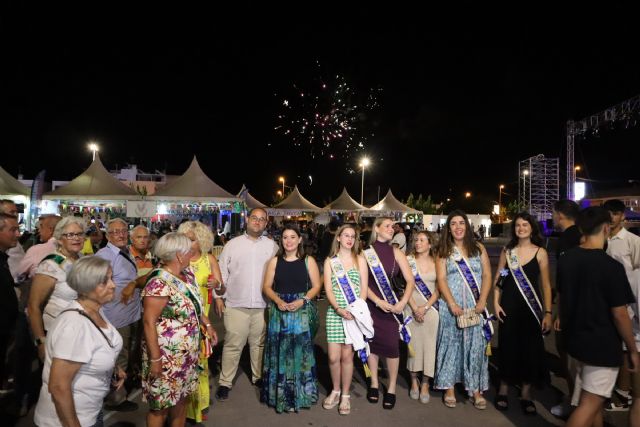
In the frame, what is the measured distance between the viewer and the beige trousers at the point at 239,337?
4.52 metres

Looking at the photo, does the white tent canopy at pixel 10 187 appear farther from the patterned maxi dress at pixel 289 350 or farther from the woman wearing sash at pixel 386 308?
the woman wearing sash at pixel 386 308

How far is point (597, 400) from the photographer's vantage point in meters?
3.03

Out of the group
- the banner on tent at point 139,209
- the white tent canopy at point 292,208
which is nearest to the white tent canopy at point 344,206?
the white tent canopy at point 292,208

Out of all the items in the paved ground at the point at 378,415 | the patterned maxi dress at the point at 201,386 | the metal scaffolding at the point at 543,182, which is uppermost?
the metal scaffolding at the point at 543,182

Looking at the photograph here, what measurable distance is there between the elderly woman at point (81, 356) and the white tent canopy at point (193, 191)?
46.3 feet

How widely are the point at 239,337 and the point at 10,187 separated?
48.5 feet

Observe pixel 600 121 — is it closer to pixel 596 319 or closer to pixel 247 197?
pixel 247 197

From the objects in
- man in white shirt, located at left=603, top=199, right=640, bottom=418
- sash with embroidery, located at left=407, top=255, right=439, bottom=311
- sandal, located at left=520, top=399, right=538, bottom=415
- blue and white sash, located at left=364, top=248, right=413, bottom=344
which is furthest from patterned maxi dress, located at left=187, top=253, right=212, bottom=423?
man in white shirt, located at left=603, top=199, right=640, bottom=418

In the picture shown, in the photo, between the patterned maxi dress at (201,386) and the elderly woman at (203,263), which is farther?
the elderly woman at (203,263)

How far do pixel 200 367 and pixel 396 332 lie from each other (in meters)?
2.08

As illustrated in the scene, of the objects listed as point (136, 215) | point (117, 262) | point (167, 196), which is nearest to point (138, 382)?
point (117, 262)

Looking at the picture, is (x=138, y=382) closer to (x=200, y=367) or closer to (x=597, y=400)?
(x=200, y=367)

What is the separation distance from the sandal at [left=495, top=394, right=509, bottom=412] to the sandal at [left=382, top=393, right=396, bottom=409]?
3.51ft

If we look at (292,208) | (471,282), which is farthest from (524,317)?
(292,208)
